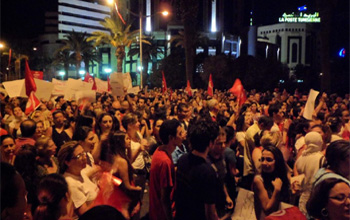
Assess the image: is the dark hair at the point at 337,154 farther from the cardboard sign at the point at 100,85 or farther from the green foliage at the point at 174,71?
the green foliage at the point at 174,71

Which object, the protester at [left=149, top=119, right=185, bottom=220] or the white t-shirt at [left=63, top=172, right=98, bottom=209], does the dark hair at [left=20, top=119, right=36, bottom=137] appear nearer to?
the white t-shirt at [left=63, top=172, right=98, bottom=209]

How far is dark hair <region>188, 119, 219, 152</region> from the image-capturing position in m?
3.97

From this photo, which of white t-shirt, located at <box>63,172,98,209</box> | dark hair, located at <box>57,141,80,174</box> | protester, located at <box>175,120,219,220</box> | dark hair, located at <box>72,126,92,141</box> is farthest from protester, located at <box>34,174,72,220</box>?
dark hair, located at <box>72,126,92,141</box>

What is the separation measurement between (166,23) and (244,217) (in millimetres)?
74799

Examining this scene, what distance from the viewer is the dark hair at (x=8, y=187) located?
2.66 m

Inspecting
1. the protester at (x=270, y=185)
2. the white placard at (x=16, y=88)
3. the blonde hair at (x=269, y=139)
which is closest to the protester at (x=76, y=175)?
the protester at (x=270, y=185)

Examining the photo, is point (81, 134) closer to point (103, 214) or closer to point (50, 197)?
point (50, 197)

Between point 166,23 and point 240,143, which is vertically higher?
point 166,23

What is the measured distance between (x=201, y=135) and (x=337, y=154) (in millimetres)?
1262

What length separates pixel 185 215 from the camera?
381 centimetres

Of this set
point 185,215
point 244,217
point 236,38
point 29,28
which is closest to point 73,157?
point 185,215

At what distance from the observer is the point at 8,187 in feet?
8.80

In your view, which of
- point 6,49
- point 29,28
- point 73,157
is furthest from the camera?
point 29,28

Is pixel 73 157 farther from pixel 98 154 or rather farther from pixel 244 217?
pixel 244 217
